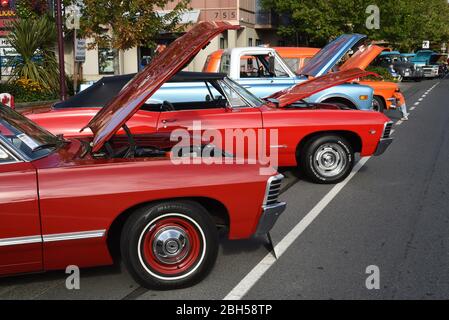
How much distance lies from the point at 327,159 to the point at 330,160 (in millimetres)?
54

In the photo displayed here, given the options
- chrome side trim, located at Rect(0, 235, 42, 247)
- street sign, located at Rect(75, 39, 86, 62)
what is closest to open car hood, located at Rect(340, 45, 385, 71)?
street sign, located at Rect(75, 39, 86, 62)

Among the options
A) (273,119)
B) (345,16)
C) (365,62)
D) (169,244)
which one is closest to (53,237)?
(169,244)

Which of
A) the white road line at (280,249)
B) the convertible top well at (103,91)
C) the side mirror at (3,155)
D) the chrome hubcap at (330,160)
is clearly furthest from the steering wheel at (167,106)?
the side mirror at (3,155)

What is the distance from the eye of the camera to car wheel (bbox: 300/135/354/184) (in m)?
7.30

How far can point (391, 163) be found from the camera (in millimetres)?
8797

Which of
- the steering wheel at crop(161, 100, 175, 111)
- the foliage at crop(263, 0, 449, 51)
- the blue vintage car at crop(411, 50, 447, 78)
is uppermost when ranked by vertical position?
the foliage at crop(263, 0, 449, 51)

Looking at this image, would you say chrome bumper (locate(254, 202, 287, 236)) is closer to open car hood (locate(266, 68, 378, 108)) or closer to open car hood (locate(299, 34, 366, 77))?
open car hood (locate(266, 68, 378, 108))

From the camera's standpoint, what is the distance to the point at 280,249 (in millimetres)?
4883

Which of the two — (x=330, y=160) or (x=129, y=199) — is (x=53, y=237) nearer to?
(x=129, y=199)

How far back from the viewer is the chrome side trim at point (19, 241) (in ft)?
11.7

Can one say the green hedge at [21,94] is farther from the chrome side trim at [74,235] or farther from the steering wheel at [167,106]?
the chrome side trim at [74,235]

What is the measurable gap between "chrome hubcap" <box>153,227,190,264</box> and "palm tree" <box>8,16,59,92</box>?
1421cm
